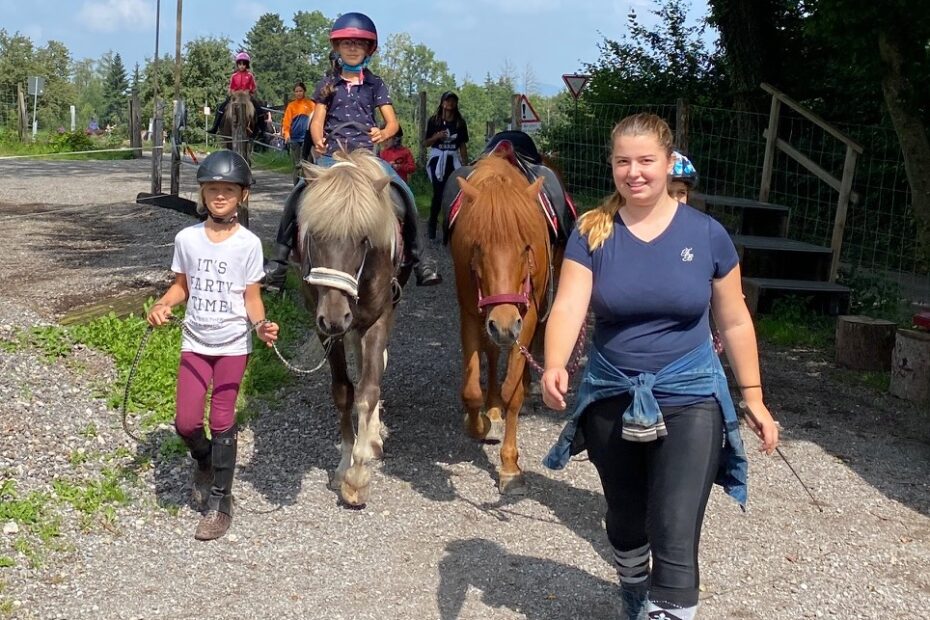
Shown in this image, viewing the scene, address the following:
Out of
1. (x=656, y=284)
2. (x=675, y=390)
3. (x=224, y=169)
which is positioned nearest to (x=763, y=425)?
(x=675, y=390)

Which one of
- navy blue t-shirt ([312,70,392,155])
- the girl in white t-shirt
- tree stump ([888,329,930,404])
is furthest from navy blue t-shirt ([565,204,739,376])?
tree stump ([888,329,930,404])

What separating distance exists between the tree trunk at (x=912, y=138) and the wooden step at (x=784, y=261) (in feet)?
5.98

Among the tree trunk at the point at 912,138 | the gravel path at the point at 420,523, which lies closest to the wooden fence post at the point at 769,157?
the tree trunk at the point at 912,138

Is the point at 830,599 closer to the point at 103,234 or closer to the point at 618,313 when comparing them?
the point at 618,313

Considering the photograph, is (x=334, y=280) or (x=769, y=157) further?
(x=769, y=157)

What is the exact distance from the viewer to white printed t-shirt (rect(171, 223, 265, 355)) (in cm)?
472

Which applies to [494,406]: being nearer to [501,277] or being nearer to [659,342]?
[501,277]

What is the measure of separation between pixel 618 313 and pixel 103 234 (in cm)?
1102

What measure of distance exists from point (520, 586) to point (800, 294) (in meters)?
7.08

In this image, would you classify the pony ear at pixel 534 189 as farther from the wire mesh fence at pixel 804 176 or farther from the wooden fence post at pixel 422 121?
the wooden fence post at pixel 422 121

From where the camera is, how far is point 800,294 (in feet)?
34.7

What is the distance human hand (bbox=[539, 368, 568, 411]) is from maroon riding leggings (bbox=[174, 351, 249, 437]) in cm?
201

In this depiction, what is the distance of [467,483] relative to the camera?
5715mm

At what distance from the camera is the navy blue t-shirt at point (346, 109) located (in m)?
6.37
